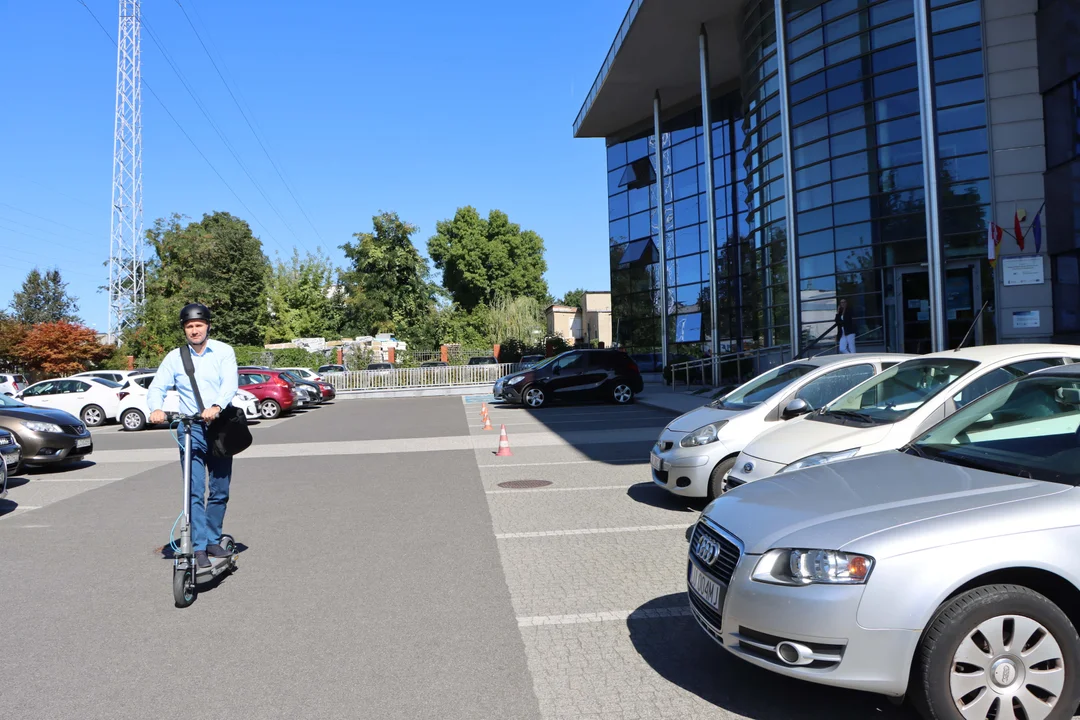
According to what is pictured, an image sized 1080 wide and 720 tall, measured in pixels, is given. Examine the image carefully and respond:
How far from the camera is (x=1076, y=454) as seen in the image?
3.94m

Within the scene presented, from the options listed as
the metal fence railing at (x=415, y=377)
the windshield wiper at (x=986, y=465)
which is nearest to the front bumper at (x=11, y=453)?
the windshield wiper at (x=986, y=465)

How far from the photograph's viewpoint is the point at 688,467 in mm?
8438

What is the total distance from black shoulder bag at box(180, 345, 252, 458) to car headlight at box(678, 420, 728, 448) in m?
4.47

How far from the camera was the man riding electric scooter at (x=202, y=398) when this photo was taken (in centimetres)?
600

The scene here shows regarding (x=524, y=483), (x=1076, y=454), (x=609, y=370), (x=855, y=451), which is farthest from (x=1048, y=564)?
(x=609, y=370)

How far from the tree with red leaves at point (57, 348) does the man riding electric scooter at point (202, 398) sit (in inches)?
1545

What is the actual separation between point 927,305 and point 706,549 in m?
→ 18.0

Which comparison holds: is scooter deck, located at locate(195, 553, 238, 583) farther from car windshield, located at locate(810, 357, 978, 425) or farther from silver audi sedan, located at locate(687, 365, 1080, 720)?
car windshield, located at locate(810, 357, 978, 425)

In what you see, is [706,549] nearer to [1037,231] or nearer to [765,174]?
[1037,231]

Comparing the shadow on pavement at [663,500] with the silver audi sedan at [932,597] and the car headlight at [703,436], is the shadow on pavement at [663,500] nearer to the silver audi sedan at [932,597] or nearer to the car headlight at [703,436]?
the car headlight at [703,436]

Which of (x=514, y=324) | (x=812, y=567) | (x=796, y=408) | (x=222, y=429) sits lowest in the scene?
(x=812, y=567)

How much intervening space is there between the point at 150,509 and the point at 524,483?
14.6ft

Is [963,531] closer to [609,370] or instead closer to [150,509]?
[150,509]

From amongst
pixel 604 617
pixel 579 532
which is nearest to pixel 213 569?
pixel 604 617
